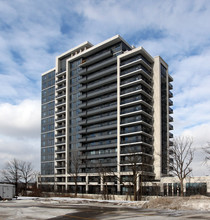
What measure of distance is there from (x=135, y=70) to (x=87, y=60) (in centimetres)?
2375

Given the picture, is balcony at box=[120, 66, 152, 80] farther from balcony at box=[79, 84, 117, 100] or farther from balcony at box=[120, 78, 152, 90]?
balcony at box=[79, 84, 117, 100]

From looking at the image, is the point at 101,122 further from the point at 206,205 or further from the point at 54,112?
the point at 206,205

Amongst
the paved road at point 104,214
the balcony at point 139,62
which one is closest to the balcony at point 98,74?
the balcony at point 139,62

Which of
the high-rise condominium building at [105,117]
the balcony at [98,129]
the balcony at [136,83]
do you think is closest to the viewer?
the high-rise condominium building at [105,117]

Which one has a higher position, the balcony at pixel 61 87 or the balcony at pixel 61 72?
the balcony at pixel 61 72

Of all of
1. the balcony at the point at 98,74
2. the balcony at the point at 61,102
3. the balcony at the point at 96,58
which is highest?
the balcony at the point at 96,58

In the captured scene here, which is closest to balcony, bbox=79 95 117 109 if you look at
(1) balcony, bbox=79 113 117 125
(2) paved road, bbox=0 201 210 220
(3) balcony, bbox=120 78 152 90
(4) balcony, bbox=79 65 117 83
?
(1) balcony, bbox=79 113 117 125

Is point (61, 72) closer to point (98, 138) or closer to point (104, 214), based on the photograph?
point (98, 138)

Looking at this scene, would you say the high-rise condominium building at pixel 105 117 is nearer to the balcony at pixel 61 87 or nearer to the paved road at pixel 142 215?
the balcony at pixel 61 87

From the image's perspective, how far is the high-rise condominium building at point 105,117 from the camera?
87188mm

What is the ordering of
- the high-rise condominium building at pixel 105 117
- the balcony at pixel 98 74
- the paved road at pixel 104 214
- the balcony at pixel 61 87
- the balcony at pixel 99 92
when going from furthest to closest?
the balcony at pixel 61 87 < the balcony at pixel 98 74 < the balcony at pixel 99 92 < the high-rise condominium building at pixel 105 117 < the paved road at pixel 104 214

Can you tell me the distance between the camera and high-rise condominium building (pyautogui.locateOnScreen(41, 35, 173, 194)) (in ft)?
286

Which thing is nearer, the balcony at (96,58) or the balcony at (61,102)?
the balcony at (96,58)

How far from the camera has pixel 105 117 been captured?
9462cm
